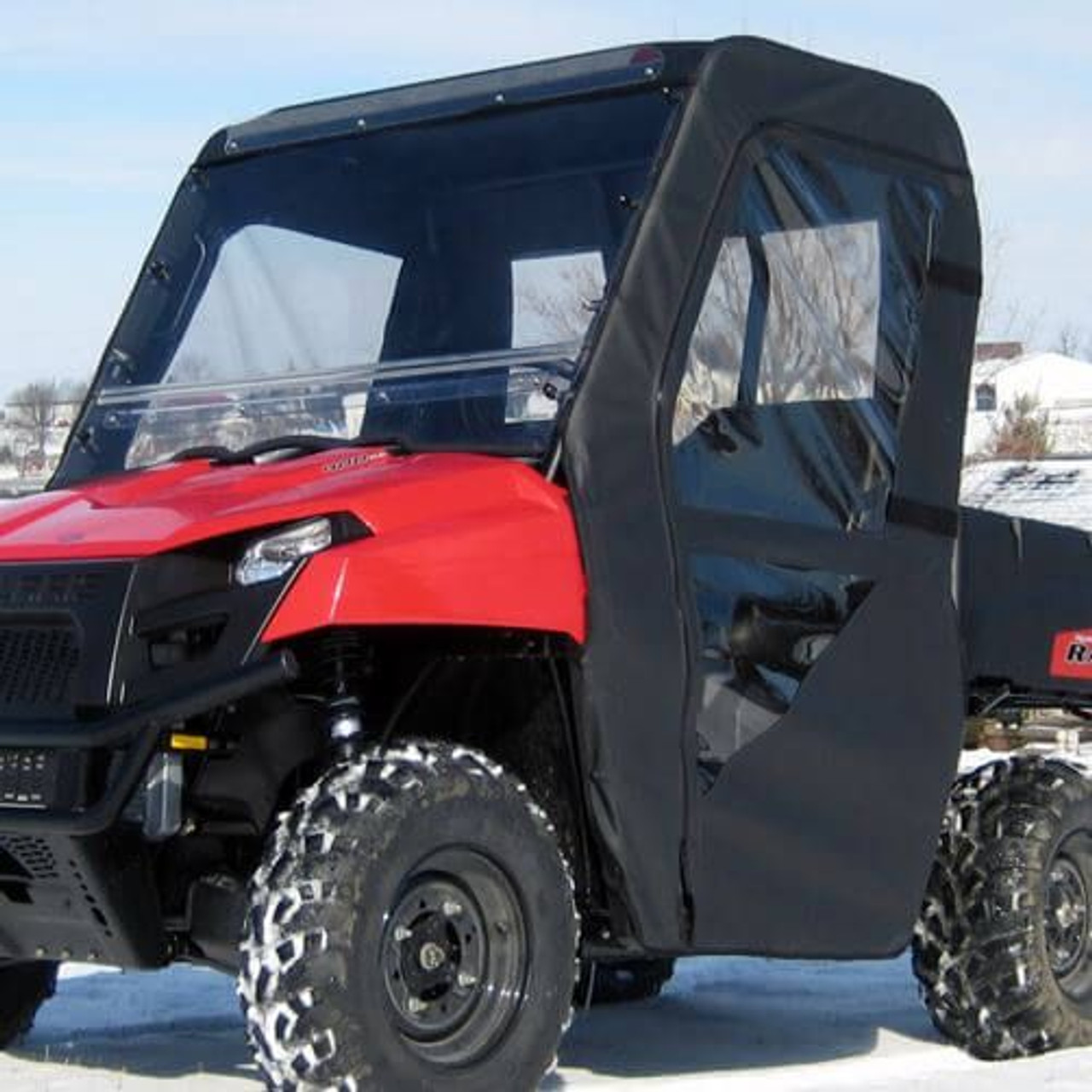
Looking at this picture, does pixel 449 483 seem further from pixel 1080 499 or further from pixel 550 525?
pixel 1080 499

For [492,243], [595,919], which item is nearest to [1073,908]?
[595,919]

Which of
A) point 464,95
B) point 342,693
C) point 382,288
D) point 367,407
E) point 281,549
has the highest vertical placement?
point 464,95

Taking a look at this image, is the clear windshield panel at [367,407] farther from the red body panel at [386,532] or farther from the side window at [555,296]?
the red body panel at [386,532]

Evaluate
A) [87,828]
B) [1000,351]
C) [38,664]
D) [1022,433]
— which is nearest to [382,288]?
[38,664]

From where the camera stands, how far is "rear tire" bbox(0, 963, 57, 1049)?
21.6 ft

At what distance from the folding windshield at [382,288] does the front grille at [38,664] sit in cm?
105

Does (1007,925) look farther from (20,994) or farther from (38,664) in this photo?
(38,664)

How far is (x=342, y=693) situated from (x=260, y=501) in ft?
1.45

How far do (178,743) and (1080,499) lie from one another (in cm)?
3960

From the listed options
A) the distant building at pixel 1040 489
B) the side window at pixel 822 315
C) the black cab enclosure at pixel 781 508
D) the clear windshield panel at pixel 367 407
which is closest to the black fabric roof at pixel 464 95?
the black cab enclosure at pixel 781 508

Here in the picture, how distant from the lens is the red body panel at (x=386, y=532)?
200 inches

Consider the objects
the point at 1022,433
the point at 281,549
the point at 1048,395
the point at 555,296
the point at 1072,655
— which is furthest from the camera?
the point at 1048,395

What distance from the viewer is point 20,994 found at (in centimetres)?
661

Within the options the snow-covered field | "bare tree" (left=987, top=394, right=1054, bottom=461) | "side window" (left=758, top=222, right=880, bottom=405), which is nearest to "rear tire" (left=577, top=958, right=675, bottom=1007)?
the snow-covered field
